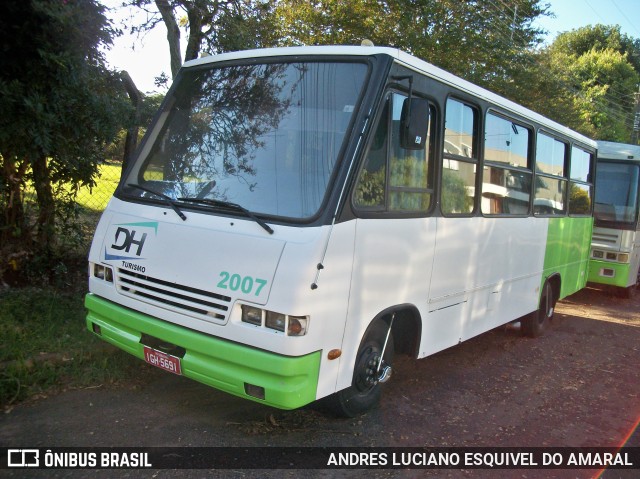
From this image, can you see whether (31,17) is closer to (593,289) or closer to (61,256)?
(61,256)

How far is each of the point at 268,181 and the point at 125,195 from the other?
1.30 meters

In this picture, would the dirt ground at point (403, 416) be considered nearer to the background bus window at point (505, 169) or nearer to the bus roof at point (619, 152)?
the background bus window at point (505, 169)

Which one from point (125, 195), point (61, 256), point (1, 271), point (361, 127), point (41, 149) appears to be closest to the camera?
point (361, 127)

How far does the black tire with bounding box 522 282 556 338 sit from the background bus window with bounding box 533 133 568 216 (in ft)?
3.70

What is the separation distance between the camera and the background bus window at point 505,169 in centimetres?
549

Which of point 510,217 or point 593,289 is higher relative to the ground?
point 510,217

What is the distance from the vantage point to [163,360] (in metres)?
3.76

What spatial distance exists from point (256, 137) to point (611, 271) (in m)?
9.07

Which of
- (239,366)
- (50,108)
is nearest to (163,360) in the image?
(239,366)

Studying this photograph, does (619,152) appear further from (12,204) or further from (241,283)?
(12,204)

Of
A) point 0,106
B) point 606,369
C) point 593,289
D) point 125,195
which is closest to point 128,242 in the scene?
point 125,195

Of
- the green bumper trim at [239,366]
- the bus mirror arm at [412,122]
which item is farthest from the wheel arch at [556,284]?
the green bumper trim at [239,366]

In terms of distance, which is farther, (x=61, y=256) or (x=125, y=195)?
(x=61, y=256)

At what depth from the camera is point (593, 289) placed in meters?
12.6
